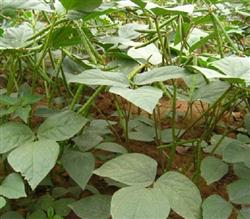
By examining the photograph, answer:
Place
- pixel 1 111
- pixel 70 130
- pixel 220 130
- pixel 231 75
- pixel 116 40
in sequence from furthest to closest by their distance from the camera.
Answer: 1. pixel 220 130
2. pixel 116 40
3. pixel 1 111
4. pixel 70 130
5. pixel 231 75

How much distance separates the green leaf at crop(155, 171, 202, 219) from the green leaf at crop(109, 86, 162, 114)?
0.20 metres

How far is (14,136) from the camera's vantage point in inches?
37.6

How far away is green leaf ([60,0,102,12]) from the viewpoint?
39.6 inches

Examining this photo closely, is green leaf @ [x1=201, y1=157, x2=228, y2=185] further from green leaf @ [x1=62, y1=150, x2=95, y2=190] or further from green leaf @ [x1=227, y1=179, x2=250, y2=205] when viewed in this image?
green leaf @ [x1=62, y1=150, x2=95, y2=190]

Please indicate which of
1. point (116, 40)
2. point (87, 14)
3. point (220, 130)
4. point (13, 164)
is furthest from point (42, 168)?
point (220, 130)

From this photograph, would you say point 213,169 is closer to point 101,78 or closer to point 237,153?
point 237,153

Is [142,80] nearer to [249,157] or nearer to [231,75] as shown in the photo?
[231,75]

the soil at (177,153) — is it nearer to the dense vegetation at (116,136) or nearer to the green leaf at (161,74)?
the dense vegetation at (116,136)

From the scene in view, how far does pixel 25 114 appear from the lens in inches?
40.9

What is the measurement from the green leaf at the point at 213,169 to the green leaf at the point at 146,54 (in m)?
0.27

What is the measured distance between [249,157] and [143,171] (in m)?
0.24

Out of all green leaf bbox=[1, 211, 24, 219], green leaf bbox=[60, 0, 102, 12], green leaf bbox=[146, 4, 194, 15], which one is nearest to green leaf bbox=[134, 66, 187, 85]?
green leaf bbox=[146, 4, 194, 15]

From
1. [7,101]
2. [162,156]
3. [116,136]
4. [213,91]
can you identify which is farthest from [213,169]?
[7,101]

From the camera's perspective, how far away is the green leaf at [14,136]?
3.05ft
